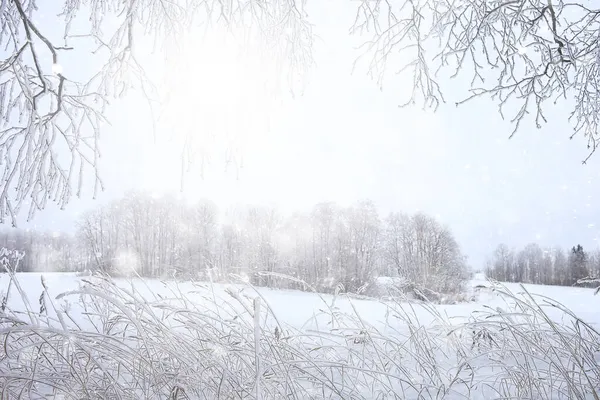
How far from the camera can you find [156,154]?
2189mm

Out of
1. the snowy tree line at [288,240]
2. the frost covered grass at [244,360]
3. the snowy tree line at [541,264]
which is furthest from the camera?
the snowy tree line at [541,264]

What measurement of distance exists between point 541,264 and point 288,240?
4875 centimetres

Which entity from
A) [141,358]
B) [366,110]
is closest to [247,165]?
[141,358]

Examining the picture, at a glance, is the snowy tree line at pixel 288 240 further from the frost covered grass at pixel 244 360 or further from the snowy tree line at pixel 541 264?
the frost covered grass at pixel 244 360

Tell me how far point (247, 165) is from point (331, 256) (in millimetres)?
33832

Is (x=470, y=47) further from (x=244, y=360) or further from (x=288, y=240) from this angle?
(x=288, y=240)

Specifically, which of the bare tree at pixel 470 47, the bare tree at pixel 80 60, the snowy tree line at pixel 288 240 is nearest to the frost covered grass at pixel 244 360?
the bare tree at pixel 80 60

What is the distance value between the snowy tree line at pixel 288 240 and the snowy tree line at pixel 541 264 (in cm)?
2197

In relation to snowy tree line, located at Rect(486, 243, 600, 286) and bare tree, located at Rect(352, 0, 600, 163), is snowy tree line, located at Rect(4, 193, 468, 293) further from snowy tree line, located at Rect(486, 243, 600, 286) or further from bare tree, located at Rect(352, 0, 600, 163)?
bare tree, located at Rect(352, 0, 600, 163)

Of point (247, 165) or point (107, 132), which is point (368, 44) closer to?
point (247, 165)

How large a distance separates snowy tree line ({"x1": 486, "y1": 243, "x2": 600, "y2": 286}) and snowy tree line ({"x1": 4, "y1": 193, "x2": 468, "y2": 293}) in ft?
72.1

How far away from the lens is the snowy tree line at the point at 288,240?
33.0 metres

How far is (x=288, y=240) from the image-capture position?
37219 mm

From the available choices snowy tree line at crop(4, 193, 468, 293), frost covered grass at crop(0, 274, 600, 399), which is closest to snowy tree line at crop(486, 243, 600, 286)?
snowy tree line at crop(4, 193, 468, 293)
